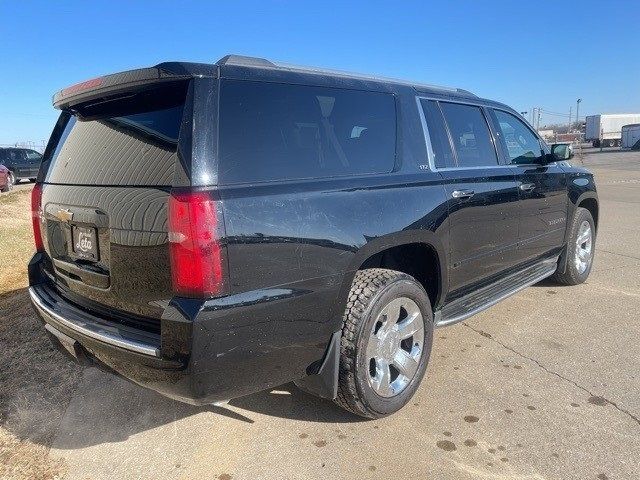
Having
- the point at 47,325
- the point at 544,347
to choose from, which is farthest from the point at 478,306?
the point at 47,325

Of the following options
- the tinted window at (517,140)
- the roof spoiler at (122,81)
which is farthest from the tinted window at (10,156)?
the tinted window at (517,140)

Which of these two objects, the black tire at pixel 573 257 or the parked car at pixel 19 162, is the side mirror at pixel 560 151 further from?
the parked car at pixel 19 162

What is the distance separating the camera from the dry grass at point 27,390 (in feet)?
8.43

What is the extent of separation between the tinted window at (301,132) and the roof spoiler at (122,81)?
21 cm

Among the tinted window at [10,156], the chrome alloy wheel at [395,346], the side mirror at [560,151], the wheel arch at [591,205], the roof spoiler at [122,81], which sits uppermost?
the tinted window at [10,156]

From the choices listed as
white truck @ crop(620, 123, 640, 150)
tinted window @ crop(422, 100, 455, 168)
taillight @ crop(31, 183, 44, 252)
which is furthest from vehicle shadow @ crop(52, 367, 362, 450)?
white truck @ crop(620, 123, 640, 150)

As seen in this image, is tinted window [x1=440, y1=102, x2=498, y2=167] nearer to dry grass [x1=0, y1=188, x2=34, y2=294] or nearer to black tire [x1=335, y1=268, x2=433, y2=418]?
black tire [x1=335, y1=268, x2=433, y2=418]

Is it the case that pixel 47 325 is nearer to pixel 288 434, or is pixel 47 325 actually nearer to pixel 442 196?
pixel 288 434

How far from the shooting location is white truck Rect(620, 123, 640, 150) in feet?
143

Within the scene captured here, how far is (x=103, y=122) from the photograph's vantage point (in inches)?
104

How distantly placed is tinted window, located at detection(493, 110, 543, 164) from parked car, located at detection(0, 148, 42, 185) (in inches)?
965

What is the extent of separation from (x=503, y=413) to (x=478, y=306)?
87cm

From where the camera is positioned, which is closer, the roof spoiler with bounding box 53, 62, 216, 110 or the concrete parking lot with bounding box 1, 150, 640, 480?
the roof spoiler with bounding box 53, 62, 216, 110

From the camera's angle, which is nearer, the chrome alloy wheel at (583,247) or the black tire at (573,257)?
the black tire at (573,257)
